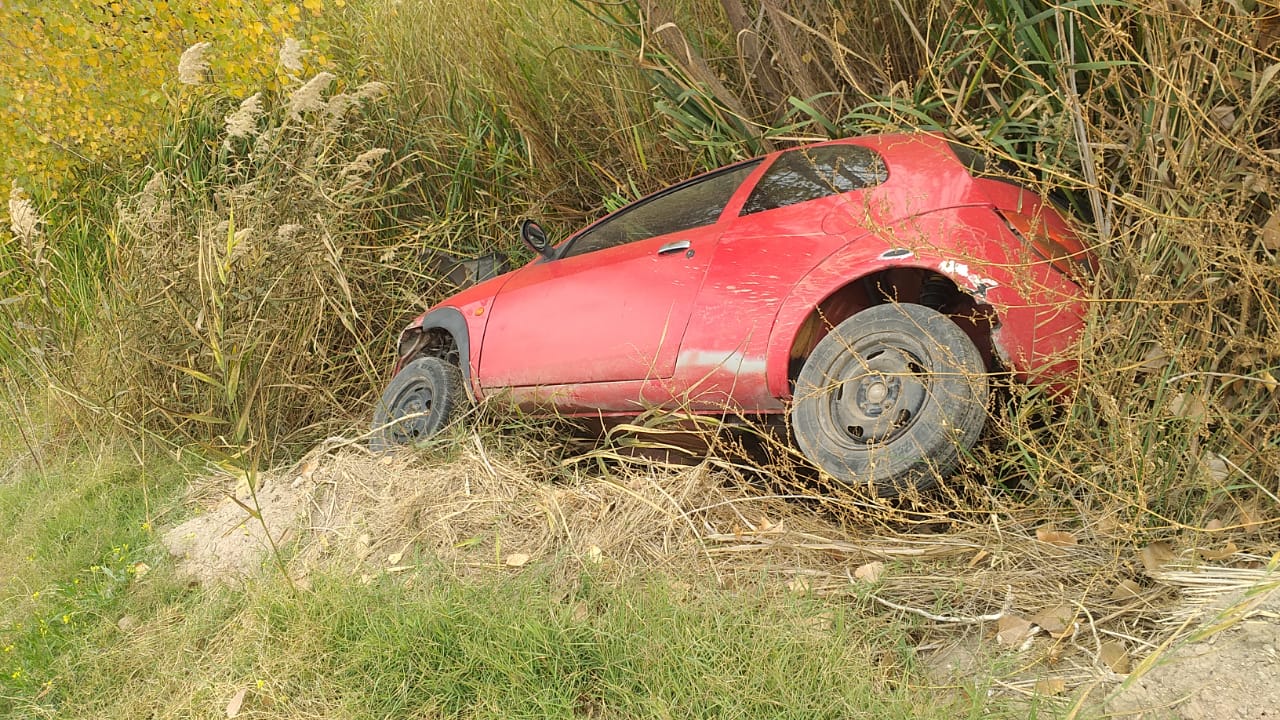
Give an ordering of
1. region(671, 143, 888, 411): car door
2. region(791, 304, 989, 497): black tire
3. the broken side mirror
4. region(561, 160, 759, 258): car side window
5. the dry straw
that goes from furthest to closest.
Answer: the dry straw → the broken side mirror → region(561, 160, 759, 258): car side window → region(671, 143, 888, 411): car door → region(791, 304, 989, 497): black tire

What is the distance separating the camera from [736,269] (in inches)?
172

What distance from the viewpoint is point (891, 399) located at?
389cm

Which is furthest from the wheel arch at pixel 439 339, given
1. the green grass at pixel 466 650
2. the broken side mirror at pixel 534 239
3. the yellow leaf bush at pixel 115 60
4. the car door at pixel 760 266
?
the yellow leaf bush at pixel 115 60

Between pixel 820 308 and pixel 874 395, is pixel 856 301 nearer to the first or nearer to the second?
pixel 820 308

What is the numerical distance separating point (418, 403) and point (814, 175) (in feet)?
8.13

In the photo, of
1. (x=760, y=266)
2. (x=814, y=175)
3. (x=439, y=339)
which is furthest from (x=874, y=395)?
(x=439, y=339)

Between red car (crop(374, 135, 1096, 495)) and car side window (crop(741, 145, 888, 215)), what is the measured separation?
1 centimetres

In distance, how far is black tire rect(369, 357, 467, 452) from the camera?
17.3 feet

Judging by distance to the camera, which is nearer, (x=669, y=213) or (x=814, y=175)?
(x=814, y=175)

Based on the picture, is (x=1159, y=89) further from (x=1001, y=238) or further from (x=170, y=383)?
(x=170, y=383)

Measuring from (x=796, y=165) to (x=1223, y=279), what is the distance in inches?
72.5

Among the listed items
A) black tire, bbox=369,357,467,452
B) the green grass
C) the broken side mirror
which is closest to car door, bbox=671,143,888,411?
the green grass

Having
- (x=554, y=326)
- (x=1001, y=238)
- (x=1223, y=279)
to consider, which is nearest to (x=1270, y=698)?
(x=1223, y=279)

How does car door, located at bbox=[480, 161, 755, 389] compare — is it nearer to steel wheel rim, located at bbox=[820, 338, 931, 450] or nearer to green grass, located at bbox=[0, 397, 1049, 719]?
steel wheel rim, located at bbox=[820, 338, 931, 450]
